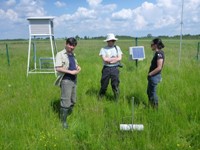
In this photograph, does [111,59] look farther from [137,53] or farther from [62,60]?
[137,53]

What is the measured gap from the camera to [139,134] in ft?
12.5

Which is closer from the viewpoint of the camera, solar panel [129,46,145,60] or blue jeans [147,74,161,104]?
blue jeans [147,74,161,104]

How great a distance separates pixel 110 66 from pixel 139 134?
2287 millimetres

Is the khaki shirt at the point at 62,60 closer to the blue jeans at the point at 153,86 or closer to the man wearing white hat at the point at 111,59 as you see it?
the man wearing white hat at the point at 111,59

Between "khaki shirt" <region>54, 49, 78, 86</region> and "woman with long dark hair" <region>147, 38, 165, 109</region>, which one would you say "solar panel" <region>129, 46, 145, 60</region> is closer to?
"woman with long dark hair" <region>147, 38, 165, 109</region>

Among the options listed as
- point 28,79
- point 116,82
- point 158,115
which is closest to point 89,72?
point 28,79

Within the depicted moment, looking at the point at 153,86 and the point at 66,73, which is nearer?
the point at 66,73

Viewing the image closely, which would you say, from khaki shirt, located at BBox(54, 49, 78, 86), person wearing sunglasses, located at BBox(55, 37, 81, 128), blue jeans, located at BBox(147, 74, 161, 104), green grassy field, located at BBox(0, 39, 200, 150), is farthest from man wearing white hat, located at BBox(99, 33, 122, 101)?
khaki shirt, located at BBox(54, 49, 78, 86)

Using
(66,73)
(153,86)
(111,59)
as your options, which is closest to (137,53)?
(111,59)

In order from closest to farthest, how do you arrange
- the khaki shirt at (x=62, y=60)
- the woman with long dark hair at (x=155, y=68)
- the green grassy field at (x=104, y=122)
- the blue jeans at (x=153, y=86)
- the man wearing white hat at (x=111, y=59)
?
the green grassy field at (x=104, y=122) < the khaki shirt at (x=62, y=60) < the woman with long dark hair at (x=155, y=68) < the blue jeans at (x=153, y=86) < the man wearing white hat at (x=111, y=59)

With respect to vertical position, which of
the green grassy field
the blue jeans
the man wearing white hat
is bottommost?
the green grassy field

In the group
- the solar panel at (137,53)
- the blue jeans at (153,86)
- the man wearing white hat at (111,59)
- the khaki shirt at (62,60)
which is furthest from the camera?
the solar panel at (137,53)

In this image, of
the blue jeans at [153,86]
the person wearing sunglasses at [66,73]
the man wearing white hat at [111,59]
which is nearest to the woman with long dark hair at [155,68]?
the blue jeans at [153,86]

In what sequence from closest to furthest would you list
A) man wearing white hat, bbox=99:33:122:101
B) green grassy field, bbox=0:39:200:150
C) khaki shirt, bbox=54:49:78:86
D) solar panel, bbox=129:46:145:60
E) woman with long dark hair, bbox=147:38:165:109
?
1. green grassy field, bbox=0:39:200:150
2. khaki shirt, bbox=54:49:78:86
3. woman with long dark hair, bbox=147:38:165:109
4. man wearing white hat, bbox=99:33:122:101
5. solar panel, bbox=129:46:145:60
